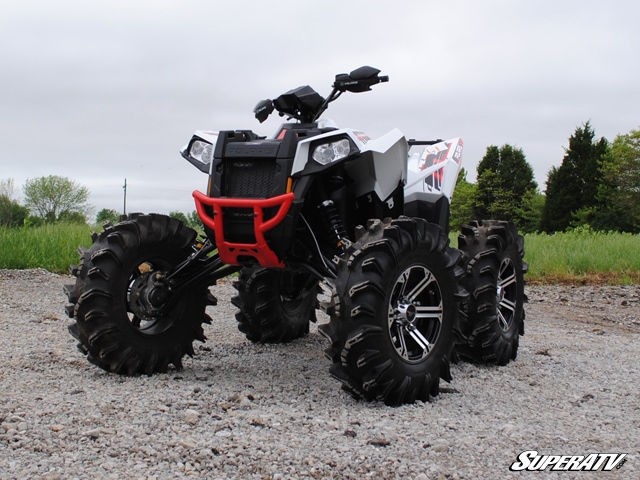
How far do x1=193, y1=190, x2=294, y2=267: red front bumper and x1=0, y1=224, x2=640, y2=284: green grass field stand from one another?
7.39m

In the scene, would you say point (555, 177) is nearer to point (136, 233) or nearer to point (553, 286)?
point (553, 286)

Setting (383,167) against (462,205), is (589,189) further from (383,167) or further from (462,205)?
(383,167)

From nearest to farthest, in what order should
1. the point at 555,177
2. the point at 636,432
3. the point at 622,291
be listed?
the point at 636,432
the point at 622,291
the point at 555,177

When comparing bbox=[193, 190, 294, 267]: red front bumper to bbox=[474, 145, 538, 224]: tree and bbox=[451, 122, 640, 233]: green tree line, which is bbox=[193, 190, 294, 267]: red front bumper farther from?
bbox=[474, 145, 538, 224]: tree

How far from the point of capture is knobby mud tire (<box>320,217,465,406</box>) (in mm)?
4406

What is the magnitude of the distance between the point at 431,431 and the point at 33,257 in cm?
946

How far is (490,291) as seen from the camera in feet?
19.8

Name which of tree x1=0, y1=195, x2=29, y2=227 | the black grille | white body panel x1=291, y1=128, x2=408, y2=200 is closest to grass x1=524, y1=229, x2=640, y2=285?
tree x1=0, y1=195, x2=29, y2=227

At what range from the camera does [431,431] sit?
398 cm

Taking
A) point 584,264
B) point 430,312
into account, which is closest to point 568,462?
point 430,312

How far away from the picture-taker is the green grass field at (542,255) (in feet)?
39.4

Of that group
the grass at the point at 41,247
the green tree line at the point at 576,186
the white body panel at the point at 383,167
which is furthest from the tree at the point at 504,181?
the white body panel at the point at 383,167

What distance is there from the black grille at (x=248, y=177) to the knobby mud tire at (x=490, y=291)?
1885mm

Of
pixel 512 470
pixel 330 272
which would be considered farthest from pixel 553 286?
pixel 512 470
